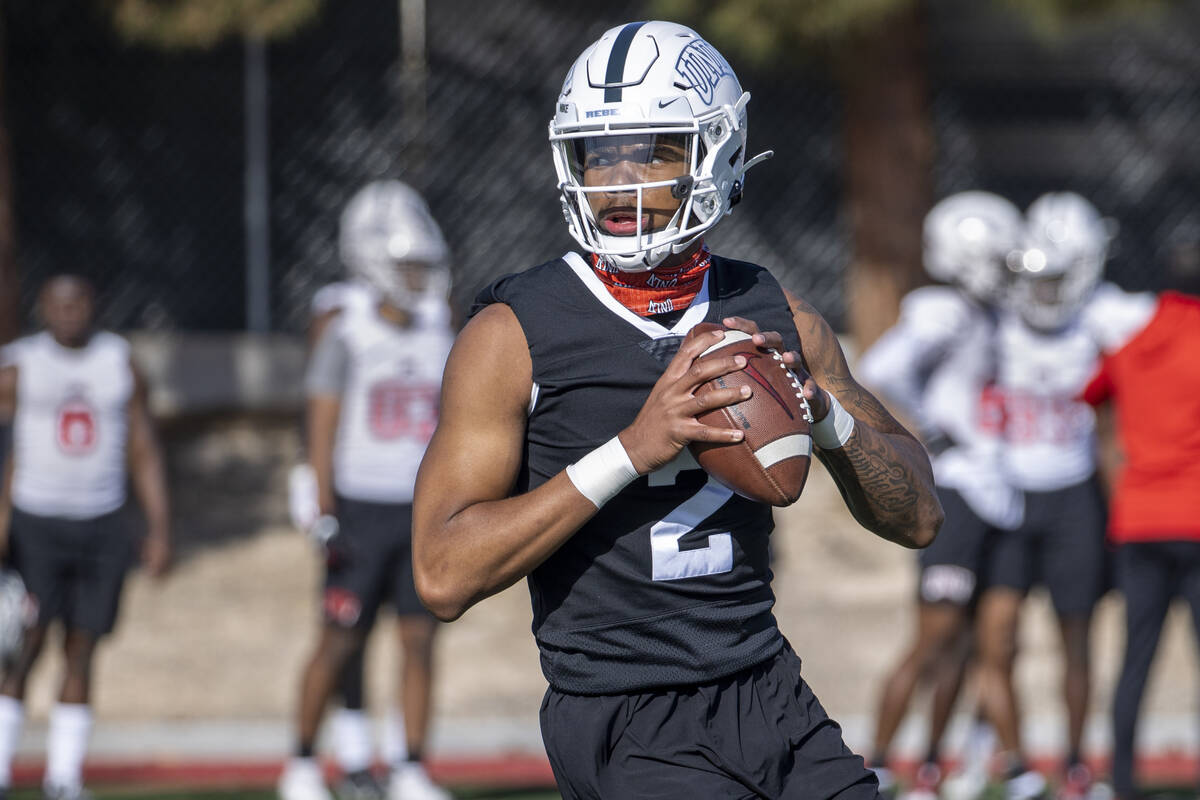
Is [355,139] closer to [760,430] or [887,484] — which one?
[887,484]

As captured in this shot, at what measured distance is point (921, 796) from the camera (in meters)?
6.35

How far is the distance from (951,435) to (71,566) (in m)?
3.57

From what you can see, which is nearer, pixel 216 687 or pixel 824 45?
pixel 216 687

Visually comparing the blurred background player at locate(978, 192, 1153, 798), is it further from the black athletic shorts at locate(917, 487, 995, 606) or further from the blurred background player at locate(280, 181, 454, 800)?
the blurred background player at locate(280, 181, 454, 800)

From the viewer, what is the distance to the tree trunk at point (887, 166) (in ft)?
36.1

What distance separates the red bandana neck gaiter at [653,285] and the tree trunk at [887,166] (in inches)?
319

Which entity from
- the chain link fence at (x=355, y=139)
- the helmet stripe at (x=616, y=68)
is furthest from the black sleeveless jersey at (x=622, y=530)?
the chain link fence at (x=355, y=139)

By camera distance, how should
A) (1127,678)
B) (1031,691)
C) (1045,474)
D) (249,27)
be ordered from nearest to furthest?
(1127,678) → (1045,474) → (1031,691) → (249,27)

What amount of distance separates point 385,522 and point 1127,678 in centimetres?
291

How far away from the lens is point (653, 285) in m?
3.00

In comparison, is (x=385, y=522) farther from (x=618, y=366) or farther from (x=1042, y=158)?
(x=1042, y=158)

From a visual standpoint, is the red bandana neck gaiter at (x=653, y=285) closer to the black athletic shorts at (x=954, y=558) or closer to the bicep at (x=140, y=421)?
the black athletic shorts at (x=954, y=558)

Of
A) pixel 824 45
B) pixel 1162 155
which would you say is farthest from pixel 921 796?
pixel 1162 155

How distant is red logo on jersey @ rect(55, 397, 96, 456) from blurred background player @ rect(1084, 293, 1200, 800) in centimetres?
409
